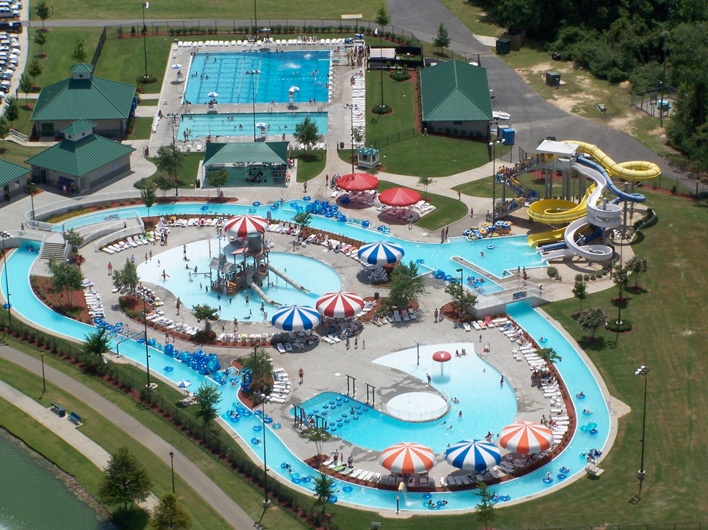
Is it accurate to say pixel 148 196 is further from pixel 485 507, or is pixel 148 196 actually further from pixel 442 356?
pixel 485 507

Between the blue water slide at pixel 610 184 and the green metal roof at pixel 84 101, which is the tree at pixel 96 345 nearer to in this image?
the green metal roof at pixel 84 101

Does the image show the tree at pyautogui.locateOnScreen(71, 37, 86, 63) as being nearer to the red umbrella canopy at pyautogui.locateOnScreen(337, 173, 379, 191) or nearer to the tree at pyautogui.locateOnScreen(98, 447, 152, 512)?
the red umbrella canopy at pyautogui.locateOnScreen(337, 173, 379, 191)

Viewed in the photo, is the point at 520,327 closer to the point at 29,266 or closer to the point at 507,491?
the point at 507,491

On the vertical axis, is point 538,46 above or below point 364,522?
above

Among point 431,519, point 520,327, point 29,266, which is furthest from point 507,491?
point 29,266

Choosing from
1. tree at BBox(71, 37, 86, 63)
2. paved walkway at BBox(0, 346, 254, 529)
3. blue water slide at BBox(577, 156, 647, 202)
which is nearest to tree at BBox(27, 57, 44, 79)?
tree at BBox(71, 37, 86, 63)

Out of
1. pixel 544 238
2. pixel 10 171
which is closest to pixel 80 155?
pixel 10 171

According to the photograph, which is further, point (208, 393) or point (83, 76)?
point (83, 76)

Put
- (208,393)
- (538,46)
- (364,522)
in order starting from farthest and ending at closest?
(538,46), (208,393), (364,522)
